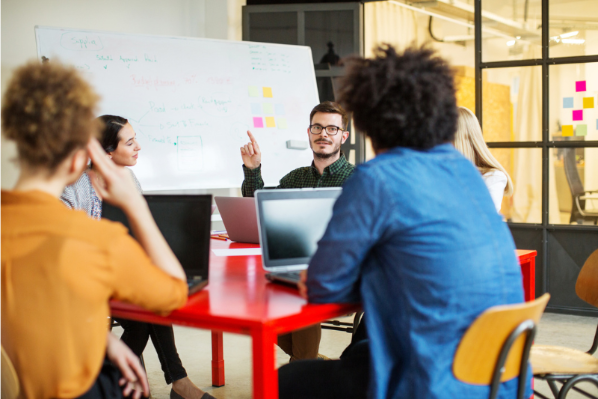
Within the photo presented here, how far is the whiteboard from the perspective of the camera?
313 cm

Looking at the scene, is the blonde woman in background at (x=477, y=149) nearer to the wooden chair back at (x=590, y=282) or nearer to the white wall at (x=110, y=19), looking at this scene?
the wooden chair back at (x=590, y=282)

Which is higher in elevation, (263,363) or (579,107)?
(579,107)

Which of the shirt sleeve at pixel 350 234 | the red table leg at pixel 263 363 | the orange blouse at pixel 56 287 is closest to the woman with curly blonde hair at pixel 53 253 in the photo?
the orange blouse at pixel 56 287

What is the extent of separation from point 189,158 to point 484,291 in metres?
2.56

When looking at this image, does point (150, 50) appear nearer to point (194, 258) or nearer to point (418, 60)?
point (194, 258)

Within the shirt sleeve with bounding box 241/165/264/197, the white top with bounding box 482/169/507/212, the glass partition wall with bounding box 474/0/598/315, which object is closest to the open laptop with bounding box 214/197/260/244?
the shirt sleeve with bounding box 241/165/264/197

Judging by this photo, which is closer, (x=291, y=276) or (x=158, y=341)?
(x=291, y=276)

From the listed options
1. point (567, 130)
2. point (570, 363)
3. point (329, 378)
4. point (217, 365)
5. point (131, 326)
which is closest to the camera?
point (329, 378)

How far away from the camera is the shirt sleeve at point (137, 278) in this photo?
96cm

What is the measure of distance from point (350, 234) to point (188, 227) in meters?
0.54

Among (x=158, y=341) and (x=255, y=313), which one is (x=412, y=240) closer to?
(x=255, y=313)

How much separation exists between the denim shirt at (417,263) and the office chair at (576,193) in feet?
A: 9.81

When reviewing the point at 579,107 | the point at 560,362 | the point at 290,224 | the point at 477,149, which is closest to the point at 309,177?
the point at 477,149

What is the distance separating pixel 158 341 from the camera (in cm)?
212
